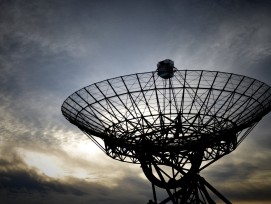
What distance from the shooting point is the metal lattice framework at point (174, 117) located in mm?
25625

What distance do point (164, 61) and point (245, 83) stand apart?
22.6ft

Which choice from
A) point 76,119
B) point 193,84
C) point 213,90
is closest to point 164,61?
point 193,84

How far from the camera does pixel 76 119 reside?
26094 mm

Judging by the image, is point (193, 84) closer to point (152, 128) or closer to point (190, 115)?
point (190, 115)

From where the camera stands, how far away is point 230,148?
26.7m

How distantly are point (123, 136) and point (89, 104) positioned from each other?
3.96m

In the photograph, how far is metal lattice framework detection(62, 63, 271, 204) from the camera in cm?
2562

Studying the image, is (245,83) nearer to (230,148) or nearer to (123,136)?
(230,148)

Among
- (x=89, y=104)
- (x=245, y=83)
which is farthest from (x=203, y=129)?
(x=89, y=104)

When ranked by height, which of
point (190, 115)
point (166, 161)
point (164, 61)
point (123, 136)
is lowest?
point (166, 161)

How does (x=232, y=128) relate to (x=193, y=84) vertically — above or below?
below

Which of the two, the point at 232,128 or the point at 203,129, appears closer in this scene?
the point at 232,128

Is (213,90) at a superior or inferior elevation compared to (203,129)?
superior

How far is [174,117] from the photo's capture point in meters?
27.6
